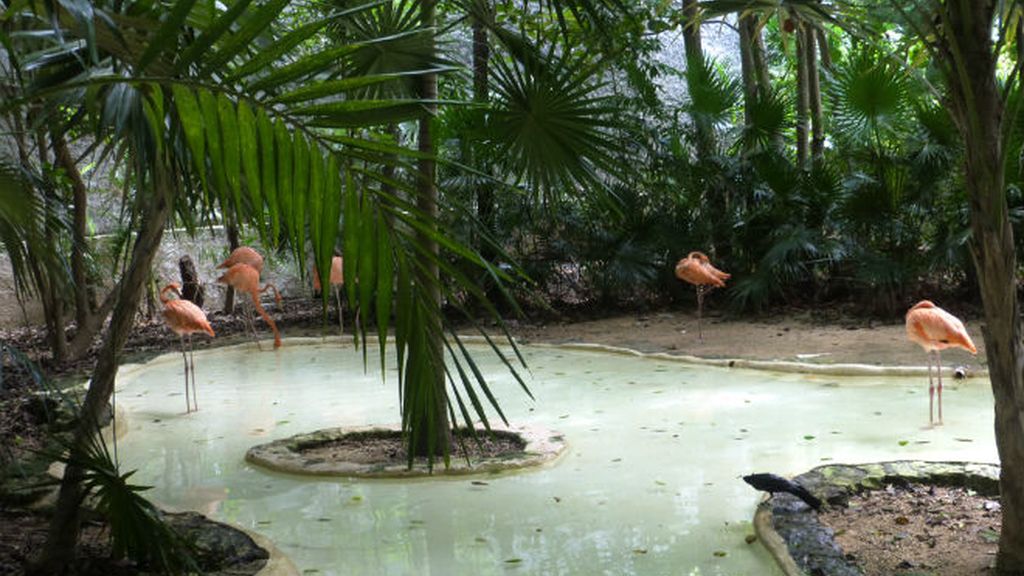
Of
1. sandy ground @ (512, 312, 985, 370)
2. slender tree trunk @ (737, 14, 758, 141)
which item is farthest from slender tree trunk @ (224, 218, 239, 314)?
slender tree trunk @ (737, 14, 758, 141)

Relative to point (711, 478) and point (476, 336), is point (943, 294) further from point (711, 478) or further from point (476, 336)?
point (711, 478)

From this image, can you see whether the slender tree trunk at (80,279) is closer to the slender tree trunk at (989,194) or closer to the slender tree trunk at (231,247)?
the slender tree trunk at (231,247)

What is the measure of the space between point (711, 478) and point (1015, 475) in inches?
75.0

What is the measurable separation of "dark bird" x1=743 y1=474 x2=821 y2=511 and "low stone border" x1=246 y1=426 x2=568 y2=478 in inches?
50.2

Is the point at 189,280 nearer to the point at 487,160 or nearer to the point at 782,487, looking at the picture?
the point at 487,160

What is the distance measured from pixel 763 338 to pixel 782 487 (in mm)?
5134

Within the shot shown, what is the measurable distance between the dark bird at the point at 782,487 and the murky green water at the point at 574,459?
174 mm

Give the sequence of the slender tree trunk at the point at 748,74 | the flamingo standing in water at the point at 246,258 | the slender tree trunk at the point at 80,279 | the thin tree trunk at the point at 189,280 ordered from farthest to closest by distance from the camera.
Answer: the thin tree trunk at the point at 189,280 < the slender tree trunk at the point at 748,74 < the flamingo standing in water at the point at 246,258 < the slender tree trunk at the point at 80,279

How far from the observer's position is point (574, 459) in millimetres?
5453

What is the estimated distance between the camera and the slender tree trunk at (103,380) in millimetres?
3318

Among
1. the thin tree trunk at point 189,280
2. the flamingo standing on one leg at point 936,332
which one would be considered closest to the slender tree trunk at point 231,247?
the thin tree trunk at point 189,280

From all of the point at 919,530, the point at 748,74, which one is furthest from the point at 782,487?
the point at 748,74

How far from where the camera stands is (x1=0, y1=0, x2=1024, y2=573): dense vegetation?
1.98m

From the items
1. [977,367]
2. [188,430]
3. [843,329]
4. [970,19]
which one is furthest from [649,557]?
[843,329]
